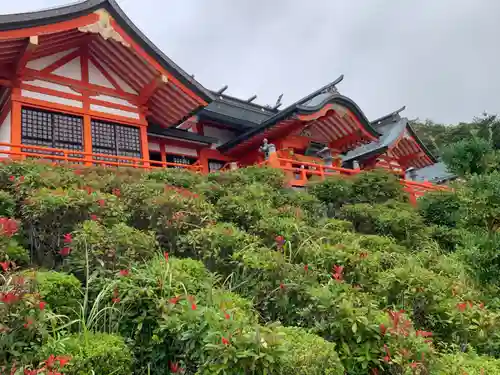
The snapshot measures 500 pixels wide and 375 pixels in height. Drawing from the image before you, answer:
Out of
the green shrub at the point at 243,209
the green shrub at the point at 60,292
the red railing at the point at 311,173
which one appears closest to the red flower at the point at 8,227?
the green shrub at the point at 60,292

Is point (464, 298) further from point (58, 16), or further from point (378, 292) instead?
point (58, 16)

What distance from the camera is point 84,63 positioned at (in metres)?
12.5

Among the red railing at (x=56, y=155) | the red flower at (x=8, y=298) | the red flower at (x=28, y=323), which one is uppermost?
the red railing at (x=56, y=155)

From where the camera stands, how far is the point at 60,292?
4.42 metres

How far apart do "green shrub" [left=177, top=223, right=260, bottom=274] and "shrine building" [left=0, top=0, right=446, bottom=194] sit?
4.37 metres

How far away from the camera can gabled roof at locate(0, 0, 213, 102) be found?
10.3m

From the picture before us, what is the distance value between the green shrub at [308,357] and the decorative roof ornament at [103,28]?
10.1 meters

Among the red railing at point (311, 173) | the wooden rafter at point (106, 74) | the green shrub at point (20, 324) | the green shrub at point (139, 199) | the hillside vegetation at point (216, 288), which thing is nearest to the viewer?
the green shrub at point (20, 324)

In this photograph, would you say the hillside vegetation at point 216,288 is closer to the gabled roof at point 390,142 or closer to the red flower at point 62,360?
the red flower at point 62,360

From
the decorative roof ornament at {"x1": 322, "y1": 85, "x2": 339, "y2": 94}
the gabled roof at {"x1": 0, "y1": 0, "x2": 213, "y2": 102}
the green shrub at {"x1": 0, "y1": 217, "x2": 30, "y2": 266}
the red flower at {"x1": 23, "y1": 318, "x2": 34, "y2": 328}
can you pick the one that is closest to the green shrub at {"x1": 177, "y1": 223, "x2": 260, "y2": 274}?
the green shrub at {"x1": 0, "y1": 217, "x2": 30, "y2": 266}

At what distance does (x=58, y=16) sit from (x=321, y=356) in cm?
1038

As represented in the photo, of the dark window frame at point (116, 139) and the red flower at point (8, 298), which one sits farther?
the dark window frame at point (116, 139)

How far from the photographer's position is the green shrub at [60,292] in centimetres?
431

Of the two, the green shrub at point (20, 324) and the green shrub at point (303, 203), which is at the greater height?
the green shrub at point (303, 203)
